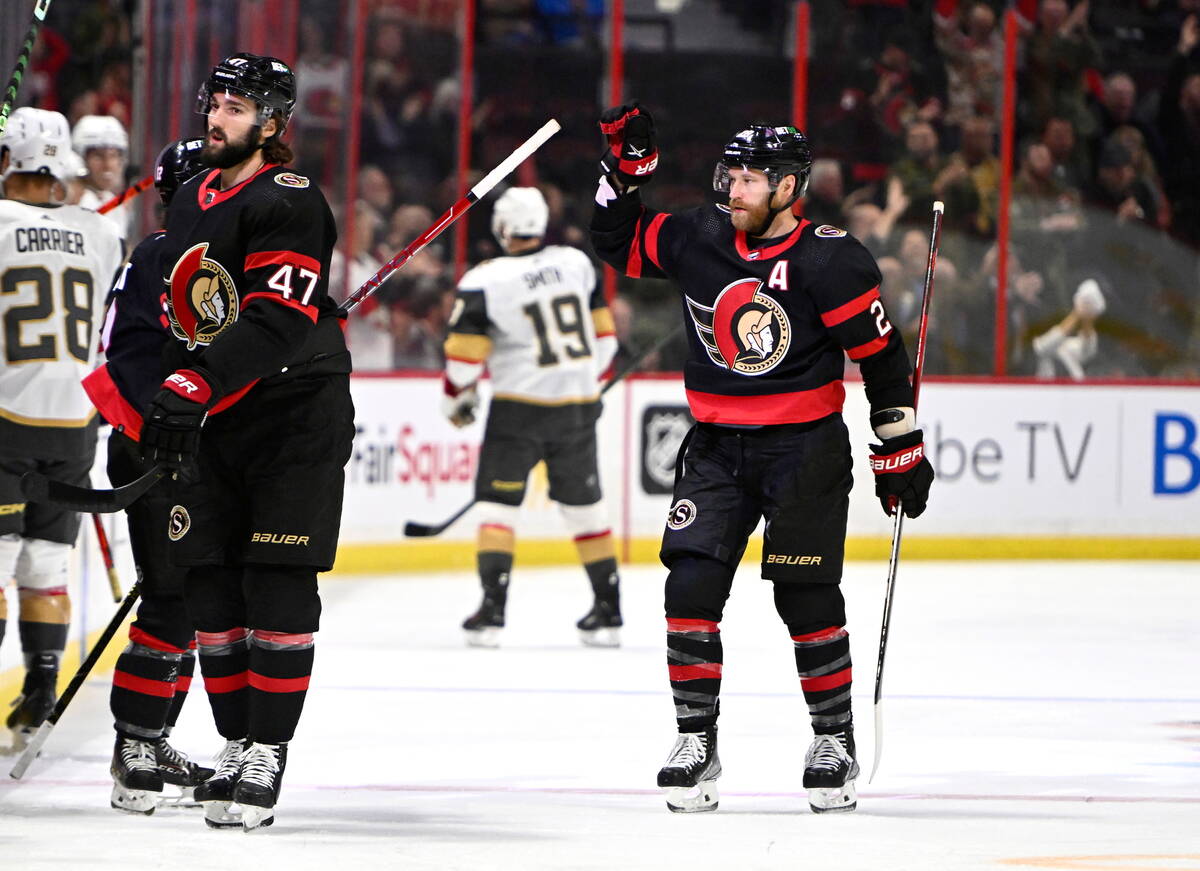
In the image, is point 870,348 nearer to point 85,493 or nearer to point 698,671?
point 698,671

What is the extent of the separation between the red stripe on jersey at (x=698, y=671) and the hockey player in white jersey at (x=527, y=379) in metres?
3.04

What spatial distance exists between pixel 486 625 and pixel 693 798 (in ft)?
9.98

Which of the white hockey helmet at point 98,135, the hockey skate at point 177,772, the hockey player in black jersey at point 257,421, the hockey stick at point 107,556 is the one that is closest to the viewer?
the hockey player in black jersey at point 257,421

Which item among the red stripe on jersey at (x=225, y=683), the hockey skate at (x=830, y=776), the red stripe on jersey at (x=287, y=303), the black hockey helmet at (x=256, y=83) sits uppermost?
the black hockey helmet at (x=256, y=83)

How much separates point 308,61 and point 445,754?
614 cm

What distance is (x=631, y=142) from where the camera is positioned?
13.9ft

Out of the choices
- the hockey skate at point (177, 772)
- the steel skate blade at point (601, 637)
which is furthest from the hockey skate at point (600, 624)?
the hockey skate at point (177, 772)

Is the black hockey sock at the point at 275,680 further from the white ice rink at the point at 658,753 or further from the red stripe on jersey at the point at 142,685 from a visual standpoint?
the red stripe on jersey at the point at 142,685

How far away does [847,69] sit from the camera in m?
10.8

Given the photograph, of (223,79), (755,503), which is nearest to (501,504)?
(755,503)

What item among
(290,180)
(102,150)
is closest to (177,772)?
(290,180)

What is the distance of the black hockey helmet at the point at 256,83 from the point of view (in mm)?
3734

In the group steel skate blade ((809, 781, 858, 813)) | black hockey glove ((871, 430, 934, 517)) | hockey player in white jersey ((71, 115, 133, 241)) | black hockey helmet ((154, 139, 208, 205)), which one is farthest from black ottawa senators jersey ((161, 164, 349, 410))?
hockey player in white jersey ((71, 115, 133, 241))

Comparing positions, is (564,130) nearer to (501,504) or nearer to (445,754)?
(501,504)
